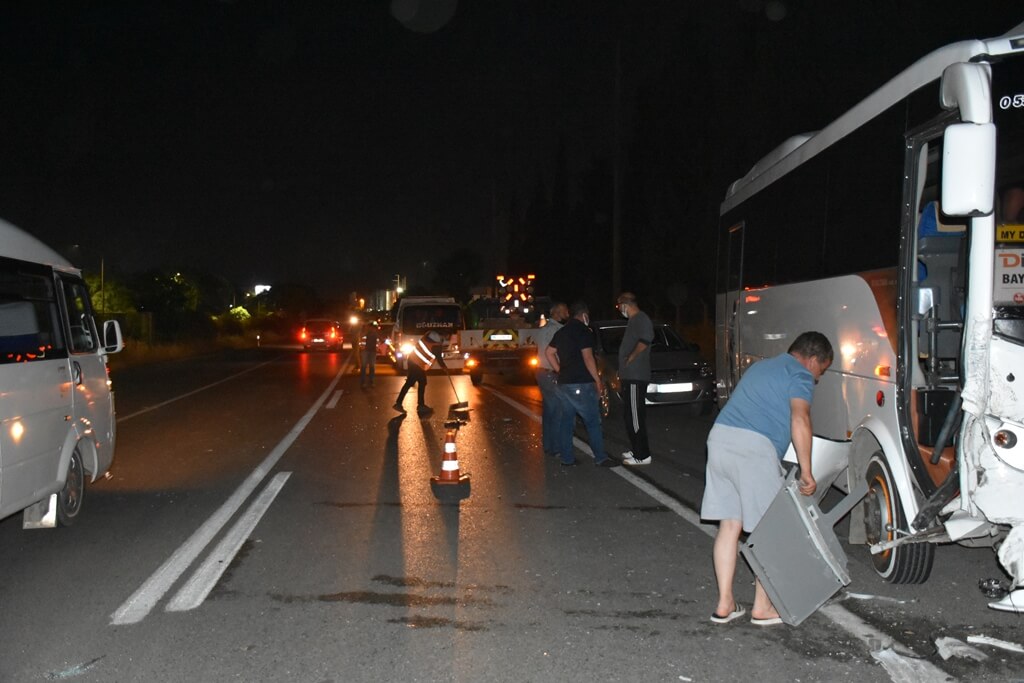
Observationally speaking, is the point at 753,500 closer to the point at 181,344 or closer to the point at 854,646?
the point at 854,646

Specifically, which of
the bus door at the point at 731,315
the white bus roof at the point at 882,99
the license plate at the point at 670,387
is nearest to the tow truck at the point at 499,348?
the license plate at the point at 670,387

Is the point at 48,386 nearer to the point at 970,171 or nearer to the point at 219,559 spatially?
the point at 219,559

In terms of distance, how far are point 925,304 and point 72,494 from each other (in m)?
6.73

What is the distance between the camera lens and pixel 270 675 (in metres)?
4.96

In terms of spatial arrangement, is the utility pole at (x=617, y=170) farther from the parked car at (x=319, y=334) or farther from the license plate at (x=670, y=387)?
the parked car at (x=319, y=334)

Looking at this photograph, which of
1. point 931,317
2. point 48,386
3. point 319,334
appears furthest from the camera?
point 319,334

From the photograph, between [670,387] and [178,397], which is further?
[178,397]

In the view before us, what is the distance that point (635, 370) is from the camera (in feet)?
38.0

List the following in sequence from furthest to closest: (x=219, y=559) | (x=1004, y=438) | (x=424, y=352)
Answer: (x=424, y=352)
(x=219, y=559)
(x=1004, y=438)

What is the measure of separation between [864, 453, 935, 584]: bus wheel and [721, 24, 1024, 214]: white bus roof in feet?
7.98

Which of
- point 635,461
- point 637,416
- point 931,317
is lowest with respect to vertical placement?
point 635,461

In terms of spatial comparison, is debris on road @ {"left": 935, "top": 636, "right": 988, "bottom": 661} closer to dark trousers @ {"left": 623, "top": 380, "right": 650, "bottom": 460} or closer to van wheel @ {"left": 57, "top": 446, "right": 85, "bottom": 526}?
dark trousers @ {"left": 623, "top": 380, "right": 650, "bottom": 460}

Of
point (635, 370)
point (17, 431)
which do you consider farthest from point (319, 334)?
point (17, 431)

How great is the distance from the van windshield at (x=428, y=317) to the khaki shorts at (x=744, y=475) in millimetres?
22961
